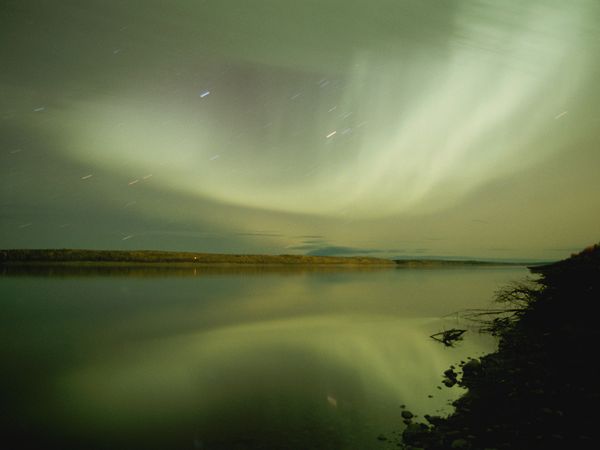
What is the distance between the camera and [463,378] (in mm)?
12273

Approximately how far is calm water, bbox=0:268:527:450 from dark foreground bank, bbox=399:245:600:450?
127 cm

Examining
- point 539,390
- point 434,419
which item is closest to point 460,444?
point 434,419

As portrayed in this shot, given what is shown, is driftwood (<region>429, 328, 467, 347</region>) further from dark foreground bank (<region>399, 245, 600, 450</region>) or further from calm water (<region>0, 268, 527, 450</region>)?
dark foreground bank (<region>399, 245, 600, 450</region>)

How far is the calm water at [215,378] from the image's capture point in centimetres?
885

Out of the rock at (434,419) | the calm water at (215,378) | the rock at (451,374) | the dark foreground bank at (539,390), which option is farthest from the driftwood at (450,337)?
the rock at (434,419)

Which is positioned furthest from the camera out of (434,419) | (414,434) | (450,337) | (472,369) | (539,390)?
(450,337)

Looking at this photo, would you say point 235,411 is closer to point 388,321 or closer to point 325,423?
point 325,423

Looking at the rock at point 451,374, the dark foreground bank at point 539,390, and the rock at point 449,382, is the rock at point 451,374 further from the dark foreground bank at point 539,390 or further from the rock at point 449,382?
the rock at point 449,382

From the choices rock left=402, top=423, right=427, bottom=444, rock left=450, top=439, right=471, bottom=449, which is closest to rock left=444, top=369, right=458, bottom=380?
rock left=402, top=423, right=427, bottom=444

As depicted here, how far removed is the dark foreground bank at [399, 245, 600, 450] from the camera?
669 cm

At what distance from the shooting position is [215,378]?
13.4 meters

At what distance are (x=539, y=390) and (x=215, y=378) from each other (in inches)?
393

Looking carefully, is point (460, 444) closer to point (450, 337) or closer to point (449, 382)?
point (449, 382)

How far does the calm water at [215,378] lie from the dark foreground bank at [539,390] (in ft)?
4.16
